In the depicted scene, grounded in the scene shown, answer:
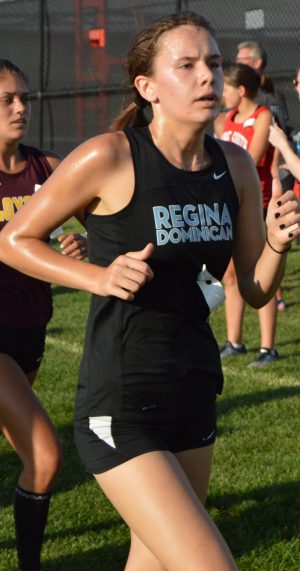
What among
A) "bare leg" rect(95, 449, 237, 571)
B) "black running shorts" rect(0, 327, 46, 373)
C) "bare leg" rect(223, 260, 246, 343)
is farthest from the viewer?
"bare leg" rect(223, 260, 246, 343)

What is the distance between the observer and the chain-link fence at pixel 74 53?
17.5 meters

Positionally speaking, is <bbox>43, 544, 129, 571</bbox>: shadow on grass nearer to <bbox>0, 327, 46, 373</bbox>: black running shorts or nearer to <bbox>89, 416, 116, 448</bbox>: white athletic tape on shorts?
<bbox>0, 327, 46, 373</bbox>: black running shorts

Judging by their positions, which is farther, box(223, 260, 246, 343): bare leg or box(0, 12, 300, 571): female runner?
box(223, 260, 246, 343): bare leg

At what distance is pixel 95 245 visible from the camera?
321 cm

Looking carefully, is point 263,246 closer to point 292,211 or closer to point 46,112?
point 292,211

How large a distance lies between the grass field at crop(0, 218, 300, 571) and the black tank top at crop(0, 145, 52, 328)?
40.8 inches

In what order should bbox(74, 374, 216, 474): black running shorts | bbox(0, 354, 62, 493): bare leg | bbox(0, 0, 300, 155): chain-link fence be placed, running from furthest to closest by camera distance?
1. bbox(0, 0, 300, 155): chain-link fence
2. bbox(0, 354, 62, 493): bare leg
3. bbox(74, 374, 216, 474): black running shorts

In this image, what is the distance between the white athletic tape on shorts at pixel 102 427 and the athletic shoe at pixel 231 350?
5353mm

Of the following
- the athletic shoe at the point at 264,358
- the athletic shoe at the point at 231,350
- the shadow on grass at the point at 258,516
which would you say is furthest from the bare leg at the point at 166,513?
the athletic shoe at the point at 231,350

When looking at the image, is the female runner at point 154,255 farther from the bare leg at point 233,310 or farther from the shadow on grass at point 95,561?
the bare leg at point 233,310

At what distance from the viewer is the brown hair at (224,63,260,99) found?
334 inches

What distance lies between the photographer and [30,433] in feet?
13.4

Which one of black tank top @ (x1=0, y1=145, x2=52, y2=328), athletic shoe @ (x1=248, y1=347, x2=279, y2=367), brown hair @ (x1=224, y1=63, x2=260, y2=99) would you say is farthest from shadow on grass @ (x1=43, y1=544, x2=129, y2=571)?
brown hair @ (x1=224, y1=63, x2=260, y2=99)

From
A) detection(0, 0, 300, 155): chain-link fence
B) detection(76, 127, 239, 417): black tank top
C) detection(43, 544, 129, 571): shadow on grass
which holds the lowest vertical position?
detection(0, 0, 300, 155): chain-link fence
